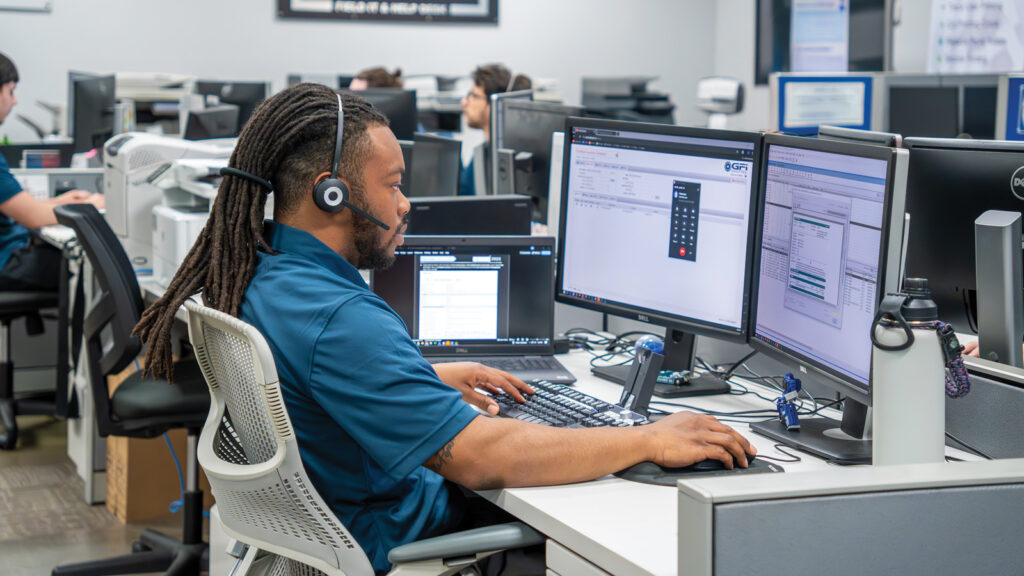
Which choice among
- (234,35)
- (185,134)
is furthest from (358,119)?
(234,35)

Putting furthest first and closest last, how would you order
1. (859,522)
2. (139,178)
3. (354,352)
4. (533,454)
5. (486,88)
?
(486,88) < (139,178) < (533,454) < (354,352) < (859,522)

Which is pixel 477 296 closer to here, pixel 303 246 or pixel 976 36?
pixel 303 246

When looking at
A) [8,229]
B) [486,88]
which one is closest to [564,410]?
[8,229]

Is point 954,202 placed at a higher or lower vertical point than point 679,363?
higher

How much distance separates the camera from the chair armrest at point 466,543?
4.57 feet

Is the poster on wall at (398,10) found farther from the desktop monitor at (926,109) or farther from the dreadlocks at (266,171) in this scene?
the dreadlocks at (266,171)

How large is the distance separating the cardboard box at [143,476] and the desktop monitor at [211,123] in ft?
4.62

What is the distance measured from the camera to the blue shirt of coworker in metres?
3.91

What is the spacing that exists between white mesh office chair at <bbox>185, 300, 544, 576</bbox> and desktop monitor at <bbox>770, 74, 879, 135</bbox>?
2.62 m

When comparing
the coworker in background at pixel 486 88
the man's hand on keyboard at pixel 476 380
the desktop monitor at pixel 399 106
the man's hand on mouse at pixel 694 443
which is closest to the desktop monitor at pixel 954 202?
the man's hand on mouse at pixel 694 443

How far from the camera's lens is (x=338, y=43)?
26.5 ft

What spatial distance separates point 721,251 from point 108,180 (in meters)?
2.38

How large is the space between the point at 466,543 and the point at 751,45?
785 centimetres

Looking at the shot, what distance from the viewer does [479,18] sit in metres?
8.45
